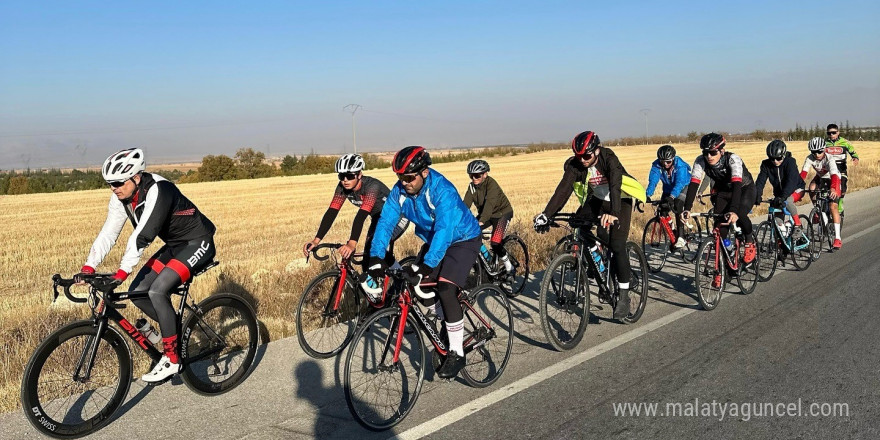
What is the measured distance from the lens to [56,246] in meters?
18.3

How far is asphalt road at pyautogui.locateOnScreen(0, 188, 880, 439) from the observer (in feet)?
15.0

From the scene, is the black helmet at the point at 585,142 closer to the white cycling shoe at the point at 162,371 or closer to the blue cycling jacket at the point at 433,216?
the blue cycling jacket at the point at 433,216

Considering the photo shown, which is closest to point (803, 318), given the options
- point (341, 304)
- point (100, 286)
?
point (341, 304)

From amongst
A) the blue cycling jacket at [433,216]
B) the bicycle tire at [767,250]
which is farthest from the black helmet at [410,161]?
the bicycle tire at [767,250]

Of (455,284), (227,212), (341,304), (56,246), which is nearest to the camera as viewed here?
(455,284)

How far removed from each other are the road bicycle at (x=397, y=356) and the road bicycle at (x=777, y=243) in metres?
5.85

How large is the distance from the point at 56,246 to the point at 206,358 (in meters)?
15.2

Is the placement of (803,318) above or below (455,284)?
below

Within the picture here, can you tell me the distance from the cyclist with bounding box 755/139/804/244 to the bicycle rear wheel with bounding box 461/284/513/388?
586cm

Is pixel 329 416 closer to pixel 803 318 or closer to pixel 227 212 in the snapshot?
pixel 803 318

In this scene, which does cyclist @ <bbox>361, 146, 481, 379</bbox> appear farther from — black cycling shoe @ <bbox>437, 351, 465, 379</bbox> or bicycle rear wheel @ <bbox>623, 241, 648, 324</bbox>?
bicycle rear wheel @ <bbox>623, 241, 648, 324</bbox>

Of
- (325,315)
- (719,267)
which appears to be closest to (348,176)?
(325,315)

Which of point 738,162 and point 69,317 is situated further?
point 738,162

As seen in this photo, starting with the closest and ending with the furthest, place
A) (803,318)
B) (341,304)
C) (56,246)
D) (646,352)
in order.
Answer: (646,352) < (341,304) < (803,318) < (56,246)
